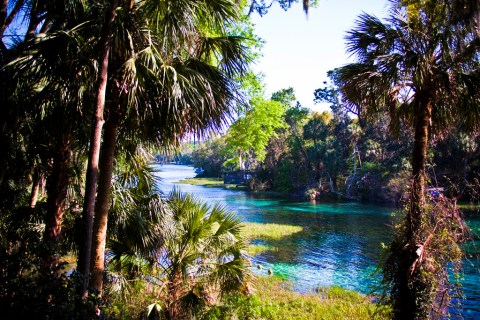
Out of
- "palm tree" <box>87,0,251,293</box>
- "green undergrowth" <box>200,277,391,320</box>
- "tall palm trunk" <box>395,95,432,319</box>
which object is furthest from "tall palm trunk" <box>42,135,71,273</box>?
"tall palm trunk" <box>395,95,432,319</box>

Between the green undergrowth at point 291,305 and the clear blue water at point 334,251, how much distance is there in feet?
3.33

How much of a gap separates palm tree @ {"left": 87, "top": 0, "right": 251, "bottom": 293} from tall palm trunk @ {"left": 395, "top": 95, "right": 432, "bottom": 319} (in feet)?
12.4

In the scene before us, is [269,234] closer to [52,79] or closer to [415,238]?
[415,238]

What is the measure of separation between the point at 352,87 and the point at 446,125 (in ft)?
7.26

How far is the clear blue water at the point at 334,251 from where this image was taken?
14359mm

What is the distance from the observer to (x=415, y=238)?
684 cm

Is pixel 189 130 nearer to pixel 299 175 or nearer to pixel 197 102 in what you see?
pixel 197 102

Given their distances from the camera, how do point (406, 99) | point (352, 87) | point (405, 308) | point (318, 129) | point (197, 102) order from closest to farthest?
point (197, 102)
point (405, 308)
point (352, 87)
point (406, 99)
point (318, 129)

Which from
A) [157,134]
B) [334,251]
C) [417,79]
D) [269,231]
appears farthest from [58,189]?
[269,231]

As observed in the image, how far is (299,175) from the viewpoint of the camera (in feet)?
181

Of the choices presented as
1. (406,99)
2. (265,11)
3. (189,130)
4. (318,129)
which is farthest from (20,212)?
(318,129)

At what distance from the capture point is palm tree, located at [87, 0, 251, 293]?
16.5 feet

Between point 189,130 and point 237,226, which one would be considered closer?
point 189,130

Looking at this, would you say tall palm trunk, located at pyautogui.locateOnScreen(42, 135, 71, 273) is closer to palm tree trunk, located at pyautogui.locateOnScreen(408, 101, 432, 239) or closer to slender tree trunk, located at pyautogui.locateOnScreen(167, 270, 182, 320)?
slender tree trunk, located at pyautogui.locateOnScreen(167, 270, 182, 320)
